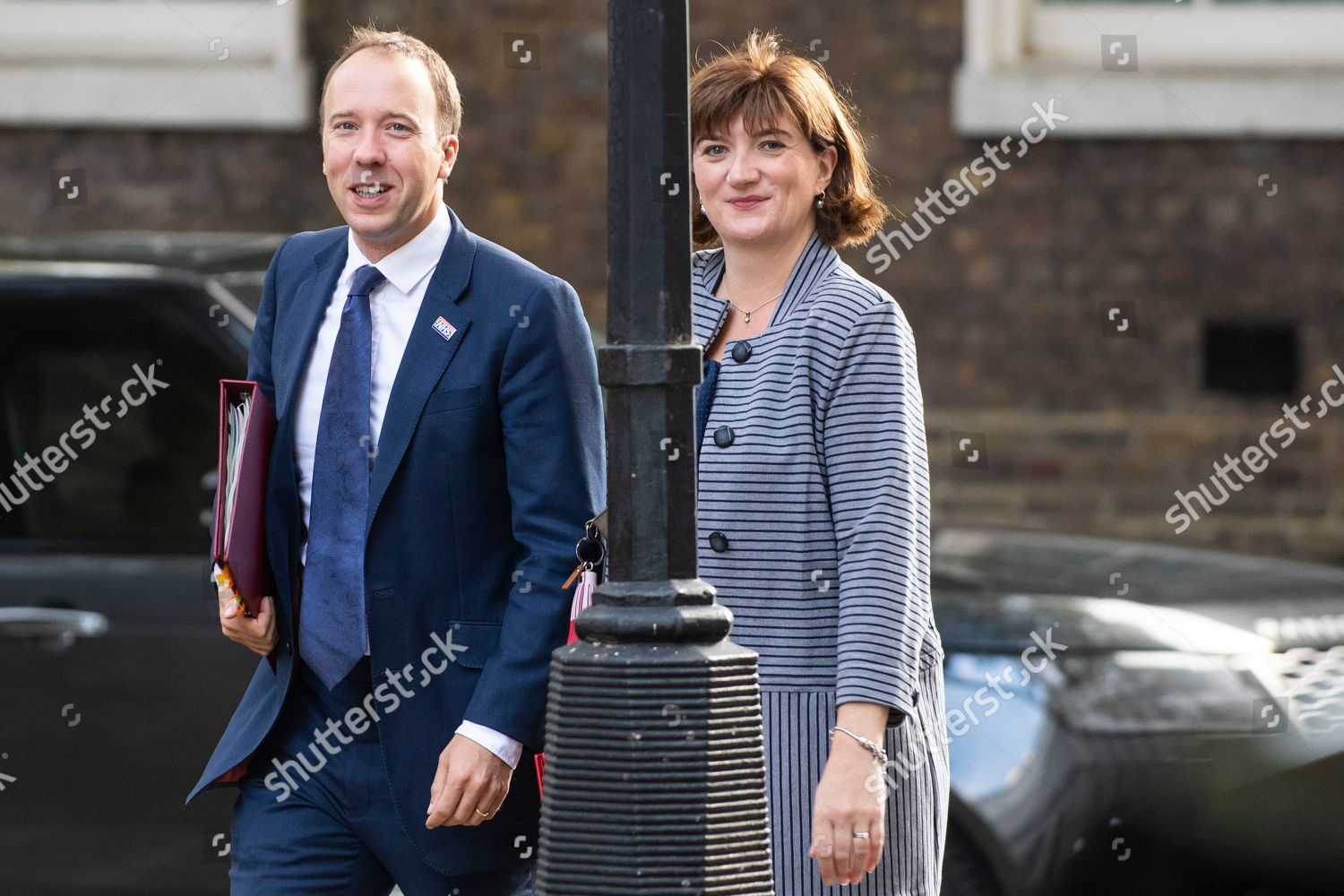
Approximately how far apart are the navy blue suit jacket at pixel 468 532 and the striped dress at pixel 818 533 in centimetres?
26

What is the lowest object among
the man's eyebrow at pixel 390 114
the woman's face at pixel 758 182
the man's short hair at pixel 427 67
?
the woman's face at pixel 758 182

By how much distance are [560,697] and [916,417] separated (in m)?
0.63

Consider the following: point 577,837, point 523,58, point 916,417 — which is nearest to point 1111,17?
point 523,58

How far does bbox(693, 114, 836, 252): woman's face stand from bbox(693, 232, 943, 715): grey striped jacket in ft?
0.41

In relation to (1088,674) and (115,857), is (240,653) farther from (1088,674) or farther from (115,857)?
(1088,674)

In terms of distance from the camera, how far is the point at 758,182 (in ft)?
8.55

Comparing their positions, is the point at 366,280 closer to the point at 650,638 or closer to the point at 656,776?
the point at 650,638

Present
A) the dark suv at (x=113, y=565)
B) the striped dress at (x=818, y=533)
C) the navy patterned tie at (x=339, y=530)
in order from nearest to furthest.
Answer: the striped dress at (x=818, y=533) → the navy patterned tie at (x=339, y=530) → the dark suv at (x=113, y=565)

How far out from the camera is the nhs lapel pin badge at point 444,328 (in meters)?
2.73

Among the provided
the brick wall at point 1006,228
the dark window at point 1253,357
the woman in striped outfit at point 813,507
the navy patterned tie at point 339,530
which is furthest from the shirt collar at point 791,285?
the dark window at point 1253,357

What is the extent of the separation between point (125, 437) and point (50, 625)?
45cm

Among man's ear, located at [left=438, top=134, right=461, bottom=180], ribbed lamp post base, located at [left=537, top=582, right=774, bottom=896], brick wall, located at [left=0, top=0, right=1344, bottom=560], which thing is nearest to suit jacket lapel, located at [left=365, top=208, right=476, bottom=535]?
man's ear, located at [left=438, top=134, right=461, bottom=180]

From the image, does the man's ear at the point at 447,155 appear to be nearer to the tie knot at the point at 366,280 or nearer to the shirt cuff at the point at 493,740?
the tie knot at the point at 366,280

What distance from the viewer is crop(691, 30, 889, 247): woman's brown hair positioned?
2625mm
